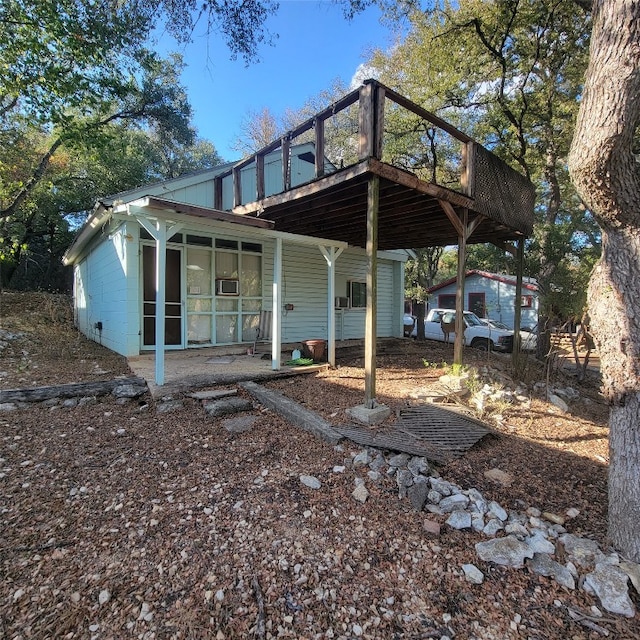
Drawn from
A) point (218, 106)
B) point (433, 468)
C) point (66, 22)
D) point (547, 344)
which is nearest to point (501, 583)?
point (433, 468)

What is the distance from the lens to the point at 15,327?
31.3 feet

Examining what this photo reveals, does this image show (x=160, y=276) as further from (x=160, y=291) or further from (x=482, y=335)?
(x=482, y=335)

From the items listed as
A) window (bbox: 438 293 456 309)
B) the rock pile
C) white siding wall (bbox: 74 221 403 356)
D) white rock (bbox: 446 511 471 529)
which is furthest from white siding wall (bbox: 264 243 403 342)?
window (bbox: 438 293 456 309)

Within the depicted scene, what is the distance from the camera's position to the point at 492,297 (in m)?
18.8

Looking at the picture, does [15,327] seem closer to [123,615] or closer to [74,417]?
[74,417]

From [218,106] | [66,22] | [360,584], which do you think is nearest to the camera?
[360,584]

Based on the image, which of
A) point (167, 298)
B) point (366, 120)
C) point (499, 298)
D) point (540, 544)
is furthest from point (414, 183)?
point (499, 298)

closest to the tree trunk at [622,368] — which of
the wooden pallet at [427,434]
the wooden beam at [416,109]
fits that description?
the wooden pallet at [427,434]

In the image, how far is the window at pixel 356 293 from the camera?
34.2 ft

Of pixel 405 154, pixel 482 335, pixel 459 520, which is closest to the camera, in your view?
pixel 459 520

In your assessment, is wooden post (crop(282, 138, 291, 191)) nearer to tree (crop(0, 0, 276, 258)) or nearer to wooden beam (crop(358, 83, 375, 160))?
tree (crop(0, 0, 276, 258))

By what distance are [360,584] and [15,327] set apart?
454 inches

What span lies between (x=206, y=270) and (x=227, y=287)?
57 cm

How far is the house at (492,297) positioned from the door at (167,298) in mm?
12924
